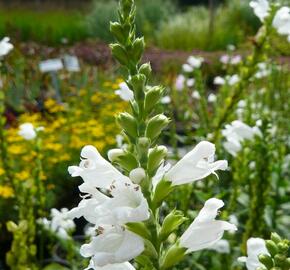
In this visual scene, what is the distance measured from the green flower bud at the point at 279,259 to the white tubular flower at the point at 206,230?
11 cm

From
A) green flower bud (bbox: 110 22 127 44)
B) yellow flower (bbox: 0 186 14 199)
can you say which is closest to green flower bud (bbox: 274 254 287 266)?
green flower bud (bbox: 110 22 127 44)

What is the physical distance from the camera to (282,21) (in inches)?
115

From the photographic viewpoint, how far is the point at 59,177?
513cm

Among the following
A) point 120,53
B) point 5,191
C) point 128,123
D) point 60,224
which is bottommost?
point 5,191

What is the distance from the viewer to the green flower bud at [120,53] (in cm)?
117

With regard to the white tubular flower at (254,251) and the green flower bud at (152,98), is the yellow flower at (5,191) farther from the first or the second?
the green flower bud at (152,98)

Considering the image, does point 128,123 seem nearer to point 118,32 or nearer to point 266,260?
point 118,32

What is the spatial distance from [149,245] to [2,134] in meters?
1.85

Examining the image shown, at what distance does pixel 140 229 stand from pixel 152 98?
0.24m

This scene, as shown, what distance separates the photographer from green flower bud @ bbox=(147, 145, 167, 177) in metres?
1.18

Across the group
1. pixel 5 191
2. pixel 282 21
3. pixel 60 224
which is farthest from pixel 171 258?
pixel 5 191

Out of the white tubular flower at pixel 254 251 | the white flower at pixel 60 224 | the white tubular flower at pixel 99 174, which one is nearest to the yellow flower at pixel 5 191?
the white flower at pixel 60 224

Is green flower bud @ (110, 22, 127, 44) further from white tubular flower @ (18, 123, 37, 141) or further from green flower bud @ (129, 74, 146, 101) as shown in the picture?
white tubular flower @ (18, 123, 37, 141)

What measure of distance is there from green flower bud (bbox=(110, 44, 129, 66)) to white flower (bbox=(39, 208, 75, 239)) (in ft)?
5.46
